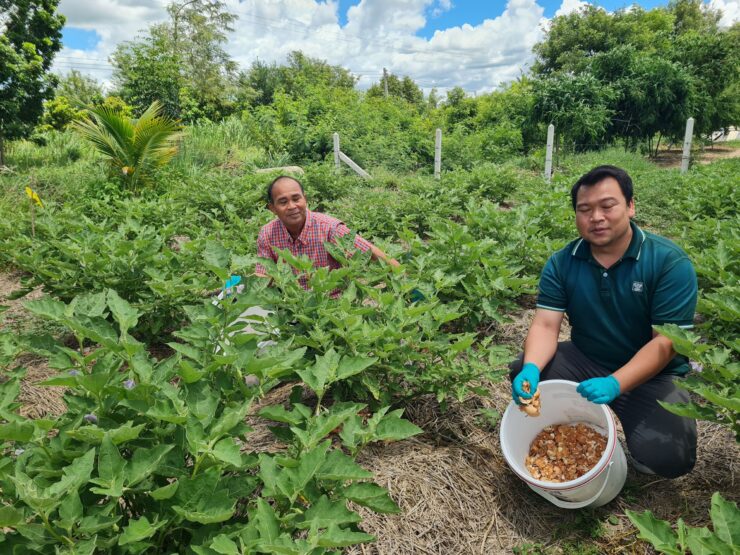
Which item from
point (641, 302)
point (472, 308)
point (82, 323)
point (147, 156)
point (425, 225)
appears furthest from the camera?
point (147, 156)

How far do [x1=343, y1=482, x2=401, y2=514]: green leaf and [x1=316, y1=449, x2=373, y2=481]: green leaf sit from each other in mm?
46

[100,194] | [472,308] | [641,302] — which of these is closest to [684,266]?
[641,302]

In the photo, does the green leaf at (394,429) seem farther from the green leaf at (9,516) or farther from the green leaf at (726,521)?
the green leaf at (9,516)

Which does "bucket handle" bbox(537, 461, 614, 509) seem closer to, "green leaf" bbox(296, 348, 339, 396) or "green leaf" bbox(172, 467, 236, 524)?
"green leaf" bbox(296, 348, 339, 396)

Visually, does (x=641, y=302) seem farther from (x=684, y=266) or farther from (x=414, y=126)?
(x=414, y=126)

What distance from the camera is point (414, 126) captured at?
47.9 feet

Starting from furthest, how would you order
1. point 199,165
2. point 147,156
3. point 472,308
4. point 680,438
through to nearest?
point 199,165 < point 147,156 < point 472,308 < point 680,438

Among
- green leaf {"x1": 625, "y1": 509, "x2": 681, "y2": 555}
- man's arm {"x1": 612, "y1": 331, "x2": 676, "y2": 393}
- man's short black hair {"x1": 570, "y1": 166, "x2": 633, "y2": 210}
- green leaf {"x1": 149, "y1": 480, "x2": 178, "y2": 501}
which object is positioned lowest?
green leaf {"x1": 625, "y1": 509, "x2": 681, "y2": 555}

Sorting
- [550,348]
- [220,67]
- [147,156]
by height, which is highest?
[220,67]

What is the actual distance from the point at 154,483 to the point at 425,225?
187 inches

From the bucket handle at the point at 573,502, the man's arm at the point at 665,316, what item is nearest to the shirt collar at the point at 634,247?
the man's arm at the point at 665,316

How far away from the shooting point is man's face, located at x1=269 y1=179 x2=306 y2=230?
3186 millimetres

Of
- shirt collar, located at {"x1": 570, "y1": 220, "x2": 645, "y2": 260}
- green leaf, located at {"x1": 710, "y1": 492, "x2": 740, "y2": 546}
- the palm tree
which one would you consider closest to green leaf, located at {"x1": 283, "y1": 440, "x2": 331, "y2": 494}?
green leaf, located at {"x1": 710, "y1": 492, "x2": 740, "y2": 546}

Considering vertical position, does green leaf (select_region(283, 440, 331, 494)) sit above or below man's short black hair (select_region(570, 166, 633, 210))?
below
